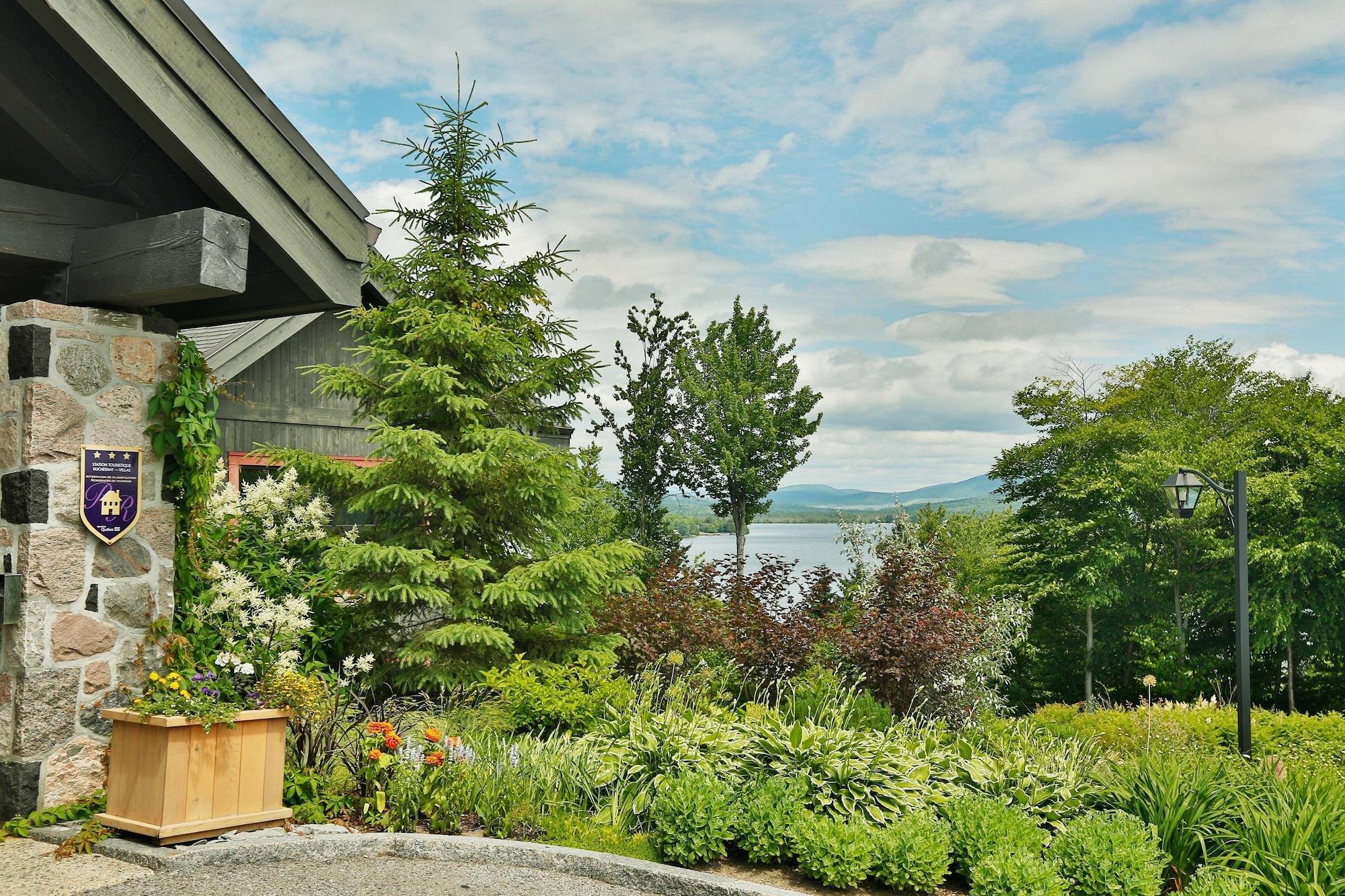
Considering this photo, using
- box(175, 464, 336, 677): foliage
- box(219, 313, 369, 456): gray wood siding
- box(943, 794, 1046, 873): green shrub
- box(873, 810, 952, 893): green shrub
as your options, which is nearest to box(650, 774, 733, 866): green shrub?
box(873, 810, 952, 893): green shrub

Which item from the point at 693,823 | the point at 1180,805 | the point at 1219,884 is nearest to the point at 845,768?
the point at 693,823

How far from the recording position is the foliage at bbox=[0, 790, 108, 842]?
16.7 feet

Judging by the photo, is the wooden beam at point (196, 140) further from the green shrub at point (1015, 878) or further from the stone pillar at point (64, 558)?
the green shrub at point (1015, 878)

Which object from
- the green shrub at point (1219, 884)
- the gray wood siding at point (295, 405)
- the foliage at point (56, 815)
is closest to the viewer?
the green shrub at point (1219, 884)

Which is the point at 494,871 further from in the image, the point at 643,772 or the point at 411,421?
the point at 411,421

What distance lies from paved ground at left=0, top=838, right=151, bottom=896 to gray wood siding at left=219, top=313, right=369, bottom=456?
236 inches

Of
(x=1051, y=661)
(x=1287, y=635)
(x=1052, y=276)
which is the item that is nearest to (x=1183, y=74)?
(x=1052, y=276)

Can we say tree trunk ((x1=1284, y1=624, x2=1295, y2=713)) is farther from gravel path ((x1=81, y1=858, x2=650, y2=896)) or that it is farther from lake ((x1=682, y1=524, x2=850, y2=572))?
gravel path ((x1=81, y1=858, x2=650, y2=896))

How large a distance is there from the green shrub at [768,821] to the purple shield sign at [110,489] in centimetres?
374

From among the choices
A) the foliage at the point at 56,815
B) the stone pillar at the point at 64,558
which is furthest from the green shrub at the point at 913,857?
the stone pillar at the point at 64,558

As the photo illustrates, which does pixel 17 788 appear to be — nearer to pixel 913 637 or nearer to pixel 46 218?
pixel 46 218

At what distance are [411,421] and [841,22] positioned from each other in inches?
206

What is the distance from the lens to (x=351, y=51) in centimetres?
855

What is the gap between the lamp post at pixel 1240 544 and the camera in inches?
362
